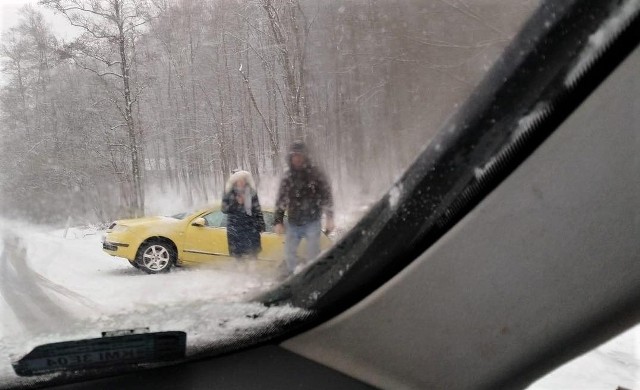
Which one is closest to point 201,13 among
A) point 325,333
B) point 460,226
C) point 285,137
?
point 285,137

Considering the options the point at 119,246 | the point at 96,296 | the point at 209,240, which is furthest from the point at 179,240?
the point at 96,296

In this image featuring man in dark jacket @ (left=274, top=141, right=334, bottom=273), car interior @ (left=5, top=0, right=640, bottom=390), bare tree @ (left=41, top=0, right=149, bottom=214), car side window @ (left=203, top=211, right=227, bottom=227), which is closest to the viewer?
car interior @ (left=5, top=0, right=640, bottom=390)

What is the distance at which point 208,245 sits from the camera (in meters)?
2.10

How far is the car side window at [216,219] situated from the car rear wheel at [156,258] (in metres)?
0.24

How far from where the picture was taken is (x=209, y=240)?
206cm

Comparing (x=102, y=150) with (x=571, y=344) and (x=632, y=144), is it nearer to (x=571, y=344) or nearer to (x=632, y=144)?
(x=632, y=144)

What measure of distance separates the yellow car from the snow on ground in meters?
0.05

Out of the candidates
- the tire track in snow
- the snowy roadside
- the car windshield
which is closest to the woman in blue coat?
the car windshield

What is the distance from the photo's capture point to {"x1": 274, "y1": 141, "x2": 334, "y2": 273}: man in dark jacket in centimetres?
186

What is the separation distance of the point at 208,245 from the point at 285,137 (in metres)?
0.58

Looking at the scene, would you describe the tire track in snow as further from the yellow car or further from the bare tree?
the bare tree

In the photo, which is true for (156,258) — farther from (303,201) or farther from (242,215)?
(303,201)

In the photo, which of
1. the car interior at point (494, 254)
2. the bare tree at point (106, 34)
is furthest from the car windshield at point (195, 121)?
the car interior at point (494, 254)

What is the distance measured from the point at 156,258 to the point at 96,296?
0.89 feet
